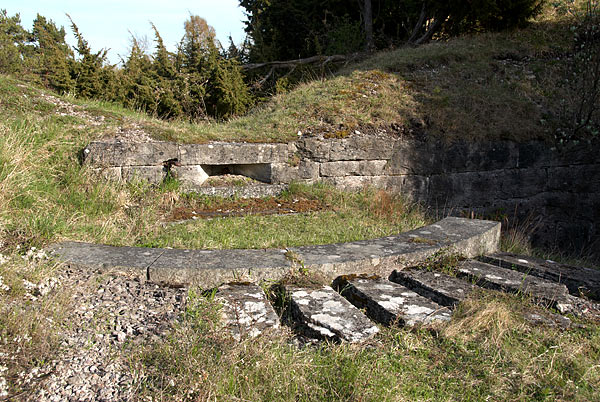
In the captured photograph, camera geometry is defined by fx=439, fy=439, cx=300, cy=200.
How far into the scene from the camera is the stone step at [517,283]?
285 centimetres

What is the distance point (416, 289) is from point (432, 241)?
27.6 inches

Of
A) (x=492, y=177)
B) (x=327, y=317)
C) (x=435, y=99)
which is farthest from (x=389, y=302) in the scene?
(x=435, y=99)

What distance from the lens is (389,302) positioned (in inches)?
107

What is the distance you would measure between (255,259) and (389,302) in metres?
1.00

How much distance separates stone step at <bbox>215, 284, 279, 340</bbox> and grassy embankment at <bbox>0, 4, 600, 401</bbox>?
129 millimetres

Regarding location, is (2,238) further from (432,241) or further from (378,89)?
(378,89)

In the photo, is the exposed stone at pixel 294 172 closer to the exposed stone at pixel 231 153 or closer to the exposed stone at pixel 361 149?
the exposed stone at pixel 231 153

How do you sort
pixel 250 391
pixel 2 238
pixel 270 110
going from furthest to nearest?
pixel 270 110
pixel 2 238
pixel 250 391

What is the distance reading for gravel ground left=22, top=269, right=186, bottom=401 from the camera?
1.80 meters

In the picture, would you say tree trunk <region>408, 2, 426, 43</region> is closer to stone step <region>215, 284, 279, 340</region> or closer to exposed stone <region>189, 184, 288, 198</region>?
exposed stone <region>189, 184, 288, 198</region>

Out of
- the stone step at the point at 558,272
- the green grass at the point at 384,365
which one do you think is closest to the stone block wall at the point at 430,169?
the stone step at the point at 558,272

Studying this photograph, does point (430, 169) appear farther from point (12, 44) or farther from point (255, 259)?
point (12, 44)

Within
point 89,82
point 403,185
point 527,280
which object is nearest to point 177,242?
point 527,280

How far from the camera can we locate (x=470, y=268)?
3.44m
